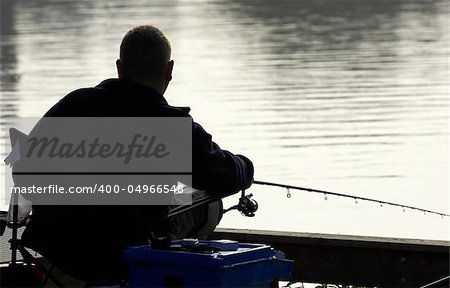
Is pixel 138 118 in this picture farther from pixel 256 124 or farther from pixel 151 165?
pixel 256 124

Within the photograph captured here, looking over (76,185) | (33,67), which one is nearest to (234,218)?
(76,185)

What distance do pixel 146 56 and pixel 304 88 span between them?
39.9 ft

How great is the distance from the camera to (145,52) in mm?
3730

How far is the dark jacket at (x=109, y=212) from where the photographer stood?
3.66 metres

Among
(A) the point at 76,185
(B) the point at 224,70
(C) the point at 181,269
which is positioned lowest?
(C) the point at 181,269

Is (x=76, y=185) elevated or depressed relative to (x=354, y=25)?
depressed

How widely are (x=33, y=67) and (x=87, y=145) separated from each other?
1613 cm

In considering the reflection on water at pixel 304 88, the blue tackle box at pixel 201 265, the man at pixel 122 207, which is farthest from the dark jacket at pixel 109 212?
the reflection on water at pixel 304 88

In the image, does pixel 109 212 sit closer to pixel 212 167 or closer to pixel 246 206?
pixel 212 167

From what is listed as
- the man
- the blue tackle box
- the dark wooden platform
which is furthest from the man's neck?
the dark wooden platform

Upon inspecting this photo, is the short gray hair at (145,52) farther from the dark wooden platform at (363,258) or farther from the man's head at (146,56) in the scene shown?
the dark wooden platform at (363,258)

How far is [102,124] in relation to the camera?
3.72m

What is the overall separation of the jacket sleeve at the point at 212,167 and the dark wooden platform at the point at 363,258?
1286 millimetres
